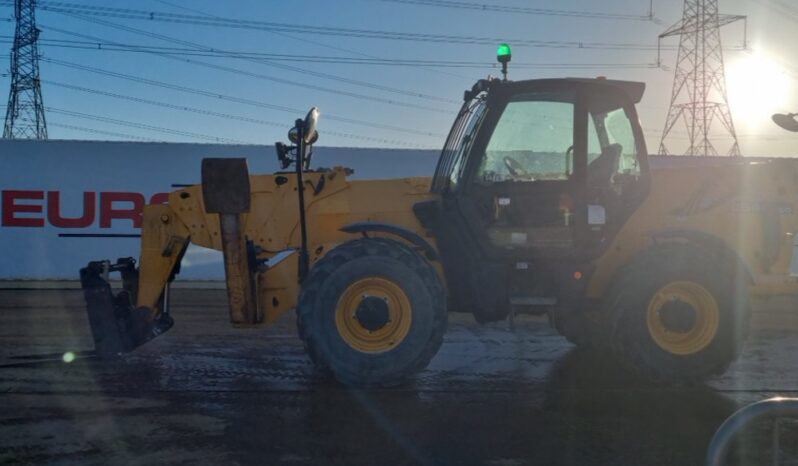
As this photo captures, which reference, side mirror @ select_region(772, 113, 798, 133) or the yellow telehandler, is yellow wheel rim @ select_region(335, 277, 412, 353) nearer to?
the yellow telehandler

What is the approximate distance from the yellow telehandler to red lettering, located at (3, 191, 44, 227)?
30.4 feet

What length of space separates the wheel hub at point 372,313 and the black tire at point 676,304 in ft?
6.34

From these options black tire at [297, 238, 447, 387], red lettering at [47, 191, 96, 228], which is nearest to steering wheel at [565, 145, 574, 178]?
black tire at [297, 238, 447, 387]

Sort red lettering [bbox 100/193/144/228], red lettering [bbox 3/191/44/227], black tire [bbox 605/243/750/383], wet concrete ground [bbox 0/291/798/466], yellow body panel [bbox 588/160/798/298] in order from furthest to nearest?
red lettering [bbox 100/193/144/228] → red lettering [bbox 3/191/44/227] → yellow body panel [bbox 588/160/798/298] → black tire [bbox 605/243/750/383] → wet concrete ground [bbox 0/291/798/466]

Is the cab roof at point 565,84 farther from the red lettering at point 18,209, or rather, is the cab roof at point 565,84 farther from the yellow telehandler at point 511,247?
the red lettering at point 18,209

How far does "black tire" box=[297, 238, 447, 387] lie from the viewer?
6.45 metres

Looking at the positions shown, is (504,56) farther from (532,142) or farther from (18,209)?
(18,209)

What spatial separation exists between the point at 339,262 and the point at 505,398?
A: 1731 millimetres

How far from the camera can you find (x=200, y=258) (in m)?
15.3

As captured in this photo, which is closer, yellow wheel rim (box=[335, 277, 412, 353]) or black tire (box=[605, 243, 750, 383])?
yellow wheel rim (box=[335, 277, 412, 353])

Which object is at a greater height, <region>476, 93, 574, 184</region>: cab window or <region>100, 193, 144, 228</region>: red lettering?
<region>476, 93, 574, 184</region>: cab window

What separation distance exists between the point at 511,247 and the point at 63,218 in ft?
37.2

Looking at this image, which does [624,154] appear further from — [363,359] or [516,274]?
[363,359]

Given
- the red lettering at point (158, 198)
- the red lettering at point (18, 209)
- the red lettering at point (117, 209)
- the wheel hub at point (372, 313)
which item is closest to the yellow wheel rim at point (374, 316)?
the wheel hub at point (372, 313)
